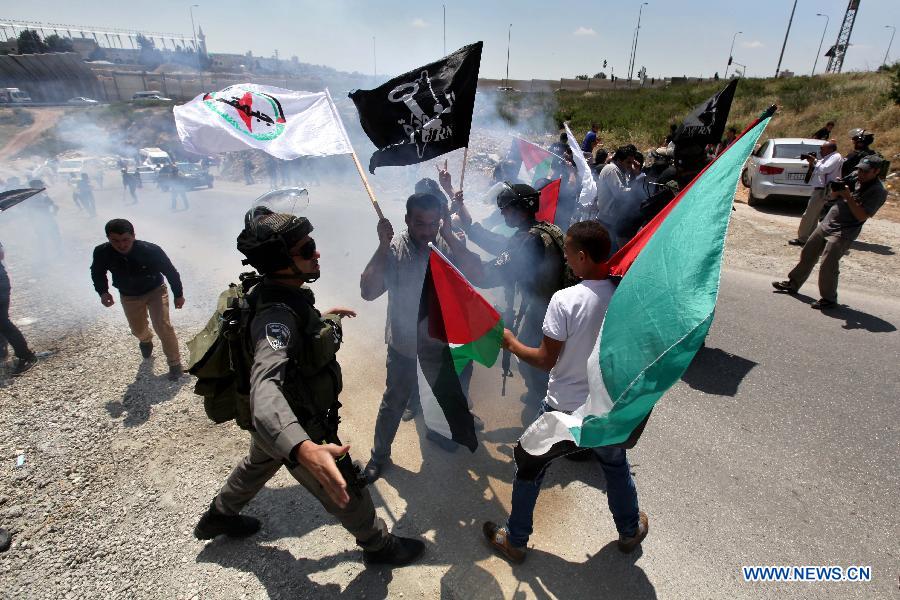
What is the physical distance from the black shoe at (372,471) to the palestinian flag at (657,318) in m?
1.36

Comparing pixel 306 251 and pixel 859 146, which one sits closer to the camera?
pixel 306 251

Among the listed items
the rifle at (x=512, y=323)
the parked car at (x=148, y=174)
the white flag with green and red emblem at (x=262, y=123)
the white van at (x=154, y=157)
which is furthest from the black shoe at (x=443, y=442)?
the white van at (x=154, y=157)

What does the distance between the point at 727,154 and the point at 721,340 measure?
3.25 m

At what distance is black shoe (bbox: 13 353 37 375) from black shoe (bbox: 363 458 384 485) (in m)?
3.56

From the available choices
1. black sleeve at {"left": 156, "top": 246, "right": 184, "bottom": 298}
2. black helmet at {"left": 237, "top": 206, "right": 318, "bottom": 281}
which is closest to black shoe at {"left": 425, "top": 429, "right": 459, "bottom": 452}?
black helmet at {"left": 237, "top": 206, "right": 318, "bottom": 281}

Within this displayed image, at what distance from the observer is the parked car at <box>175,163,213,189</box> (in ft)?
47.2

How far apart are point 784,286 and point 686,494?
168 inches

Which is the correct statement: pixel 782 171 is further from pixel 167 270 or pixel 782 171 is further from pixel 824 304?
pixel 167 270

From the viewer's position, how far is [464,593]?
223 centimetres

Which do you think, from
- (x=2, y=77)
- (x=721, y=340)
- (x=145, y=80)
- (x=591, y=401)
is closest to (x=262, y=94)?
(x=591, y=401)

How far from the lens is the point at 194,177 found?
1452cm

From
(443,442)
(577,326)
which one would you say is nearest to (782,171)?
(443,442)

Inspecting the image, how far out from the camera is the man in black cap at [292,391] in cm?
148

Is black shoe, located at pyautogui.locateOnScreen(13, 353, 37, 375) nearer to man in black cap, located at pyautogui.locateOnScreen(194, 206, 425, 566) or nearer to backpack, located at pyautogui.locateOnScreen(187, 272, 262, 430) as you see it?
man in black cap, located at pyautogui.locateOnScreen(194, 206, 425, 566)
